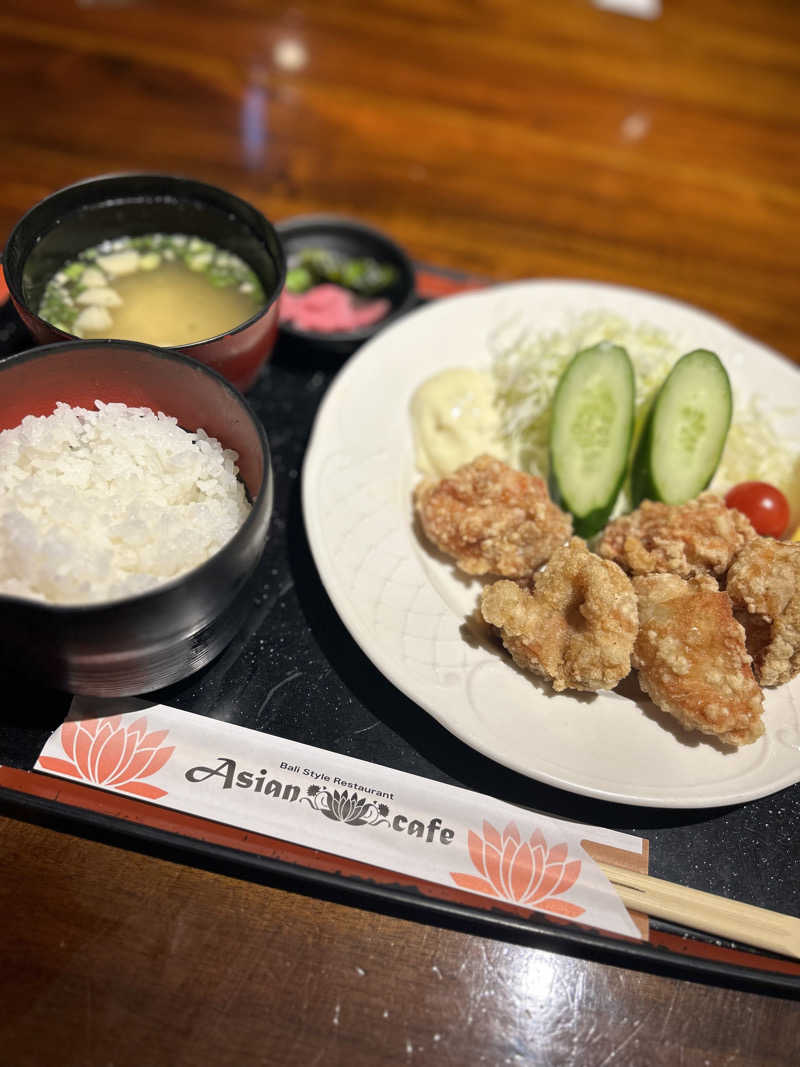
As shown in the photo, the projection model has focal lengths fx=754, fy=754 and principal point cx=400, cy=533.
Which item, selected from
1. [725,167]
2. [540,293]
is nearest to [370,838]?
[540,293]

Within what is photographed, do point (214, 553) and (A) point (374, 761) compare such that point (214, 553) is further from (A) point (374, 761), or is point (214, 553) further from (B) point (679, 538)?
(B) point (679, 538)

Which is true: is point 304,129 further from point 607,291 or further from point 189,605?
point 189,605

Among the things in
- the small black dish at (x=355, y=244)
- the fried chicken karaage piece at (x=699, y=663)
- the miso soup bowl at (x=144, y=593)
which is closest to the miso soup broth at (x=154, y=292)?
the miso soup bowl at (x=144, y=593)

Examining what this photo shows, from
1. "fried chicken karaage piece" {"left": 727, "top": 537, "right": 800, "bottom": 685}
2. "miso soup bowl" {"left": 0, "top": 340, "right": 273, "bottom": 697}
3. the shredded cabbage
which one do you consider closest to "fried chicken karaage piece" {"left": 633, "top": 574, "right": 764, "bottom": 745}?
"fried chicken karaage piece" {"left": 727, "top": 537, "right": 800, "bottom": 685}

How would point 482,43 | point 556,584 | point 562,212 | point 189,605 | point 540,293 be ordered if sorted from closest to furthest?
point 189,605, point 556,584, point 540,293, point 562,212, point 482,43

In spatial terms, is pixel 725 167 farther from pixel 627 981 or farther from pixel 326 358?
pixel 627 981

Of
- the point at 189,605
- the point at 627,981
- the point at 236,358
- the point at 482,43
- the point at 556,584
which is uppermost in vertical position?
the point at 482,43

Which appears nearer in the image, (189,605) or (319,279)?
(189,605)

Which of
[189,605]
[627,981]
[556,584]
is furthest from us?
[556,584]

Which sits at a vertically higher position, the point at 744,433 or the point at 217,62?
the point at 217,62
